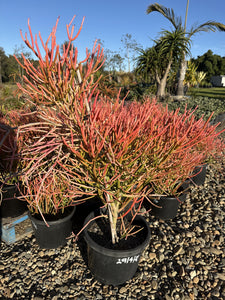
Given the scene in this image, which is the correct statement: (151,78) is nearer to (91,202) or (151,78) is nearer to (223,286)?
(91,202)

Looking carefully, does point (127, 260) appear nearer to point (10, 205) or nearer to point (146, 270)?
point (146, 270)

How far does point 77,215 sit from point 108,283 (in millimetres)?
1043

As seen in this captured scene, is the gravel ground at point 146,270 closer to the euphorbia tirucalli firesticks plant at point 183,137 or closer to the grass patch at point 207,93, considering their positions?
the euphorbia tirucalli firesticks plant at point 183,137

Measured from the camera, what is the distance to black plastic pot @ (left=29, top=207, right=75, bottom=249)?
2.09 metres

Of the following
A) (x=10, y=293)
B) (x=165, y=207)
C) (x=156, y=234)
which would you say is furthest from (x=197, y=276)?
(x=10, y=293)

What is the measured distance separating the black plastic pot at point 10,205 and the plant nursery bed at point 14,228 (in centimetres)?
14

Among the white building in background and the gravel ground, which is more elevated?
the white building in background

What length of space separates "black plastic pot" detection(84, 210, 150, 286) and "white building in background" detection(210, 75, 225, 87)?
47.9m

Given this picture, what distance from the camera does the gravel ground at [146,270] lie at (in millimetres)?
1800

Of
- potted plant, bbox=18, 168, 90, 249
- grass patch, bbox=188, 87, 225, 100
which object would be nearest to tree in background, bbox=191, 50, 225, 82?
grass patch, bbox=188, 87, 225, 100

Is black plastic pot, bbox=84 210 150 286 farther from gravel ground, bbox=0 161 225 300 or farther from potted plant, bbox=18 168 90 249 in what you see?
potted plant, bbox=18 168 90 249

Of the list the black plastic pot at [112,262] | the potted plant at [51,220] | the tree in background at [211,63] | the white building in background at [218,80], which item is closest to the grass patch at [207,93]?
the potted plant at [51,220]

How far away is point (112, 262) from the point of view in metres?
1.74

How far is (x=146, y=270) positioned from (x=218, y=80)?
1911 inches
